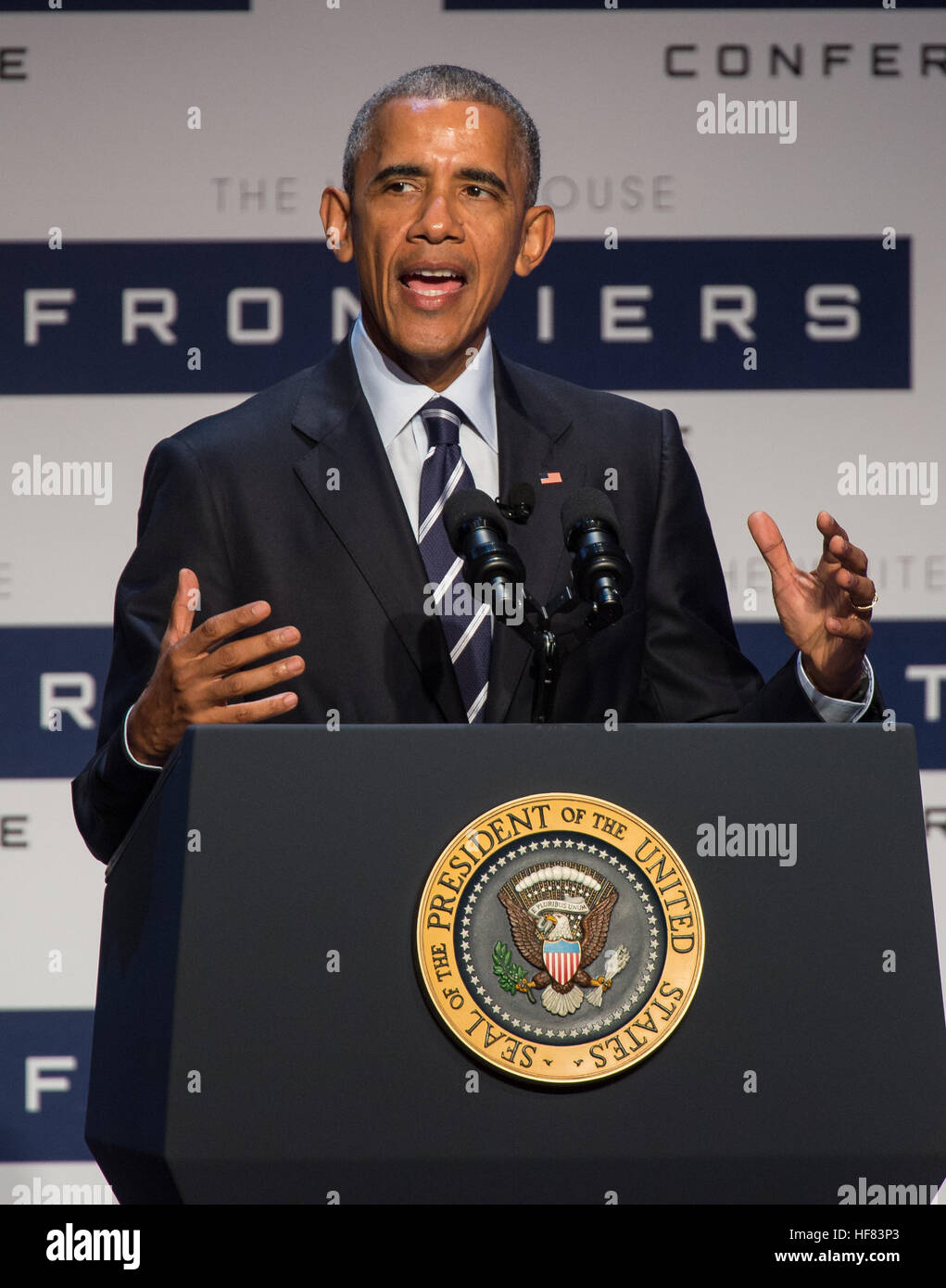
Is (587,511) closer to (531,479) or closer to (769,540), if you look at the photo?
A: (769,540)

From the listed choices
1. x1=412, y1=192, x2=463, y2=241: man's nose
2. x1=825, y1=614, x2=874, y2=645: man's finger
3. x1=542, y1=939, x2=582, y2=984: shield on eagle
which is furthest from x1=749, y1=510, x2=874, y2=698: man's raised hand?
x1=412, y1=192, x2=463, y2=241: man's nose

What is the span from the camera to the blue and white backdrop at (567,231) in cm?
306

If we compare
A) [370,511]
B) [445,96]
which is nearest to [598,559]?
[370,511]

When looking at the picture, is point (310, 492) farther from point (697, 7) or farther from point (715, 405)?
point (697, 7)

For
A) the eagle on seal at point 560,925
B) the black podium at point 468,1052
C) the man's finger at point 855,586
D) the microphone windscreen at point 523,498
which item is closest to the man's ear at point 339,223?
the microphone windscreen at point 523,498

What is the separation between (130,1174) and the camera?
1477mm

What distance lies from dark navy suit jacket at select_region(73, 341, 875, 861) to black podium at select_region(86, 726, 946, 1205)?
376 mm

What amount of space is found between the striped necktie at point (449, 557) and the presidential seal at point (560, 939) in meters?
0.49

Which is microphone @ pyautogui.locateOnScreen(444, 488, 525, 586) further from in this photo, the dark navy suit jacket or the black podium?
the dark navy suit jacket

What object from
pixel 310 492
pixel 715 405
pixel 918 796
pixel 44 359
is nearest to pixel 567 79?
pixel 715 405

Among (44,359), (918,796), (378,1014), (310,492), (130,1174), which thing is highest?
(44,359)

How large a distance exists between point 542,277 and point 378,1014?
2044mm

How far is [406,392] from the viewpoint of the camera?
2.11 metres
